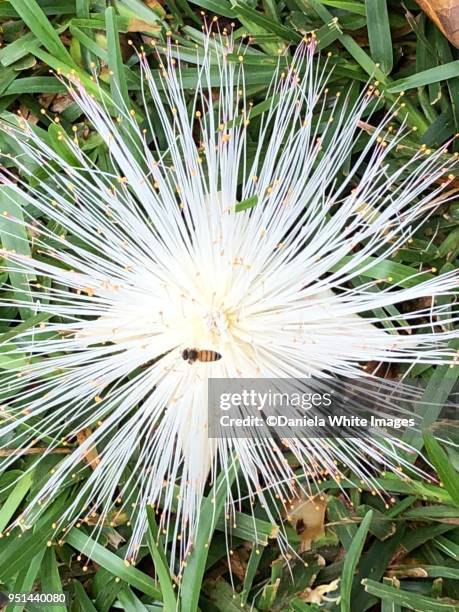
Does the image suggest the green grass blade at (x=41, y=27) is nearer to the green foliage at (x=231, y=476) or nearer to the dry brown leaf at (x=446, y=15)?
the green foliage at (x=231, y=476)

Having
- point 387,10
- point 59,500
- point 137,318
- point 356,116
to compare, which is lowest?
point 59,500

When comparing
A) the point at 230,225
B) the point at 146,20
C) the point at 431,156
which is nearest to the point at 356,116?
the point at 431,156

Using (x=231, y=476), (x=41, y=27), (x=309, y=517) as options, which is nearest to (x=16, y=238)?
(x=41, y=27)

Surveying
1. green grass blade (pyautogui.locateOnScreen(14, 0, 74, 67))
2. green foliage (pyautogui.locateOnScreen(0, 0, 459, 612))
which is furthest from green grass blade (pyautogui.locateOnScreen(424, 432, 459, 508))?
green grass blade (pyautogui.locateOnScreen(14, 0, 74, 67))

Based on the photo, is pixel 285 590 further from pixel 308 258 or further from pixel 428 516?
pixel 308 258

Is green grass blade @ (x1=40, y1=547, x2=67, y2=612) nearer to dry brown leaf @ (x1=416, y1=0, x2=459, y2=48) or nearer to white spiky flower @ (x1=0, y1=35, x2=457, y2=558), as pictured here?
white spiky flower @ (x1=0, y1=35, x2=457, y2=558)

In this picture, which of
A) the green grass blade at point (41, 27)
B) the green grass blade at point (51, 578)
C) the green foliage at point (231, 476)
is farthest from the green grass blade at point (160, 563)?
the green grass blade at point (41, 27)
